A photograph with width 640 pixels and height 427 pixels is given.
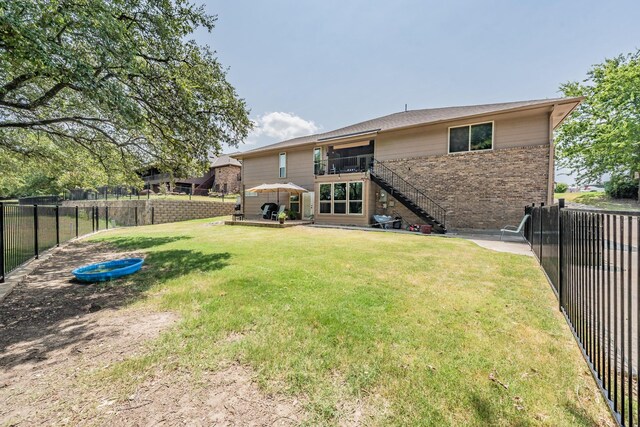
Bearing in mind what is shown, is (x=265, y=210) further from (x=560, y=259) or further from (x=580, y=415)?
(x=580, y=415)

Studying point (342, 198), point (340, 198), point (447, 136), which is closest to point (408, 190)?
point (447, 136)

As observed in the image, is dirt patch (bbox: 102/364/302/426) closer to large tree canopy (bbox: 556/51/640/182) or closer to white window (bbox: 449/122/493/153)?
white window (bbox: 449/122/493/153)

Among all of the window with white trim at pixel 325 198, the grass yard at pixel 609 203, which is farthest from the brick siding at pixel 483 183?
the grass yard at pixel 609 203

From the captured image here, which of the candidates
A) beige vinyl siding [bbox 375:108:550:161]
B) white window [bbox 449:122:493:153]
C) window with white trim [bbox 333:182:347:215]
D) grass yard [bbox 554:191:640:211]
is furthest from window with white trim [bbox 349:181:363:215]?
grass yard [bbox 554:191:640:211]

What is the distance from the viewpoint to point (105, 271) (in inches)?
203

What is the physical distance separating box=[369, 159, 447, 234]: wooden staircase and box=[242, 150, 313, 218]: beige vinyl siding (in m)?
4.66

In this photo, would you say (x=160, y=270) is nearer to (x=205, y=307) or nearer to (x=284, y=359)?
(x=205, y=307)

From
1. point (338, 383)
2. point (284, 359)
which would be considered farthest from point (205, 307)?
point (338, 383)

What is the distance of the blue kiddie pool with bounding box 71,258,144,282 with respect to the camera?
16.1 ft

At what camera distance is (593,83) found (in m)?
21.4

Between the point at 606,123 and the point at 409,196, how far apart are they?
19.8m

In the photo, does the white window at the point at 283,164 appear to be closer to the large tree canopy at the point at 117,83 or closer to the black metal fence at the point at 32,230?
the large tree canopy at the point at 117,83

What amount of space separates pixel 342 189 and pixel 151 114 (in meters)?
10.0

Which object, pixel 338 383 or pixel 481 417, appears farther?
pixel 338 383
